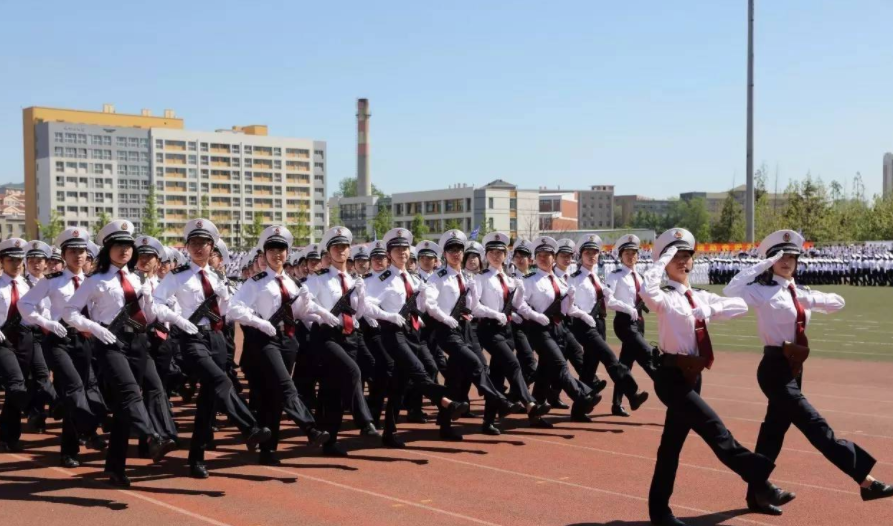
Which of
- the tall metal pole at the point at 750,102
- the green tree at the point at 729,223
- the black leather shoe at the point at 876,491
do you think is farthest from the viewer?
the green tree at the point at 729,223

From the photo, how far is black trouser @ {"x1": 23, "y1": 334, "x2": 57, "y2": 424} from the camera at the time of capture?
436 inches

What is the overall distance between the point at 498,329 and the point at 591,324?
4.53 feet

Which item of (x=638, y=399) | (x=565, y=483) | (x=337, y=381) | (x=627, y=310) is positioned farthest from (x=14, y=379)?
(x=627, y=310)

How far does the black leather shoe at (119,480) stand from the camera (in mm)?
8805

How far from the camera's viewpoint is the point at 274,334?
368 inches

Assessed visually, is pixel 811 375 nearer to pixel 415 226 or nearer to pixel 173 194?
pixel 415 226

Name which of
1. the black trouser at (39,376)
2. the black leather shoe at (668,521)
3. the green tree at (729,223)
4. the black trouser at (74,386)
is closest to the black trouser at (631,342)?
the black leather shoe at (668,521)

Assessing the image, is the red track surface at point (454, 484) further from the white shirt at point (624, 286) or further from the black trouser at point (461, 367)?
the white shirt at point (624, 286)

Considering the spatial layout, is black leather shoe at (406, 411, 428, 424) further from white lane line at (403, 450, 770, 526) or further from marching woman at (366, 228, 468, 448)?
white lane line at (403, 450, 770, 526)

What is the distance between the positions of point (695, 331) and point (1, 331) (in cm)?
752

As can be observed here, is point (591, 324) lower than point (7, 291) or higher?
lower

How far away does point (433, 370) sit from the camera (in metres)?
11.2

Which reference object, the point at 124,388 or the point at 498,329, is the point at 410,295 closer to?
the point at 498,329

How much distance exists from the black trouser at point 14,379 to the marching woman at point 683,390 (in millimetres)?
6484
